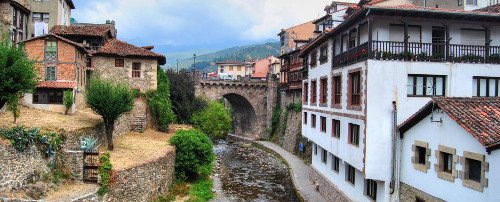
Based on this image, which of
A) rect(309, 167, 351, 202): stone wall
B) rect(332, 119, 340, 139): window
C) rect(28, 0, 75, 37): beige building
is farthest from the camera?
rect(28, 0, 75, 37): beige building

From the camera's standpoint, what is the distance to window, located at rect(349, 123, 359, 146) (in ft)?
69.4

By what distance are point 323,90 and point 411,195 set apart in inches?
470

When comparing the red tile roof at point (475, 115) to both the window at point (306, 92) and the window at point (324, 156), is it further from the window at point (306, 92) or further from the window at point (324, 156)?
the window at point (306, 92)

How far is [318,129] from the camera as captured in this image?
29.8 meters

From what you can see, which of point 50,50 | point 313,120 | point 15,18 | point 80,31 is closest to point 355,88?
point 313,120

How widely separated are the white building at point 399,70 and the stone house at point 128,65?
73.6ft

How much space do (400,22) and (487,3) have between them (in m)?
23.2

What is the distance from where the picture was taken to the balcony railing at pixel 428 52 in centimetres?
1891

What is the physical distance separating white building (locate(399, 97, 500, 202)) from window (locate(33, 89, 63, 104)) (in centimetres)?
2405

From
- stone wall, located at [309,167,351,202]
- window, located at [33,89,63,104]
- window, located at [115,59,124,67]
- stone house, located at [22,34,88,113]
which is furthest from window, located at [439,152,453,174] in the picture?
window, located at [115,59,124,67]

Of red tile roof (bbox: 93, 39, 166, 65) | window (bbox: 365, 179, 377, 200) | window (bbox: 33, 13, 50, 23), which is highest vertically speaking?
window (bbox: 33, 13, 50, 23)

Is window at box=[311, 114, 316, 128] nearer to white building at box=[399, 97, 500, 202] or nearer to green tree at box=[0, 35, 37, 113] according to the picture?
white building at box=[399, 97, 500, 202]

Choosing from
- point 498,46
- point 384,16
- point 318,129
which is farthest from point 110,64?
point 498,46

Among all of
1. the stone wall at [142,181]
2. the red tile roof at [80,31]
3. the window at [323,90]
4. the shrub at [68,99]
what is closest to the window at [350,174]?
the window at [323,90]
